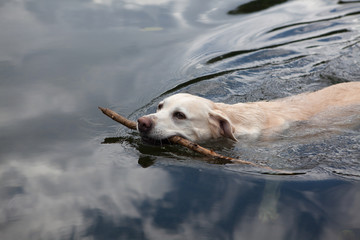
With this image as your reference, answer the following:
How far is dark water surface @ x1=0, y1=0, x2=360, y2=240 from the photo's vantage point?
4.24 meters

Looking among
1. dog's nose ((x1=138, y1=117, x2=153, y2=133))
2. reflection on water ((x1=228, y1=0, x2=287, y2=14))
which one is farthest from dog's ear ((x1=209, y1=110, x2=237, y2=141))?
reflection on water ((x1=228, y1=0, x2=287, y2=14))

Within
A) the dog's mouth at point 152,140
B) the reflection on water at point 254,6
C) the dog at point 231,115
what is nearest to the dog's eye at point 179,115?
the dog at point 231,115

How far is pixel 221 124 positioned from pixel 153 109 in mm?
1699

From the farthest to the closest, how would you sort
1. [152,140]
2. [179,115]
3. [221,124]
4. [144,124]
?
[221,124]
[179,115]
[152,140]
[144,124]

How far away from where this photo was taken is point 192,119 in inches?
231

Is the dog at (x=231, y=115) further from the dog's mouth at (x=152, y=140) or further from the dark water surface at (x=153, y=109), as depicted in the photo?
the dark water surface at (x=153, y=109)

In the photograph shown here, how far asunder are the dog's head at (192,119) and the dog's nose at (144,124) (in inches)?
5.4

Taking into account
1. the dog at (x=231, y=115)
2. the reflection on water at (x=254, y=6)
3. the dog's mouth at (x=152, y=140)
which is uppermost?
the reflection on water at (x=254, y=6)

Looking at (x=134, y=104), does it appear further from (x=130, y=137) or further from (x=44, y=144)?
(x=44, y=144)

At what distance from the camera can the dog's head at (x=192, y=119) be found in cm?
576

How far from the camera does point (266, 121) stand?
629cm

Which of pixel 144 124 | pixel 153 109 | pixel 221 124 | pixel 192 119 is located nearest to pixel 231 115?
pixel 221 124

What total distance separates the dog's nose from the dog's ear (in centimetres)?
92

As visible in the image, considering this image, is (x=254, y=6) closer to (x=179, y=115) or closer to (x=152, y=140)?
(x=179, y=115)
